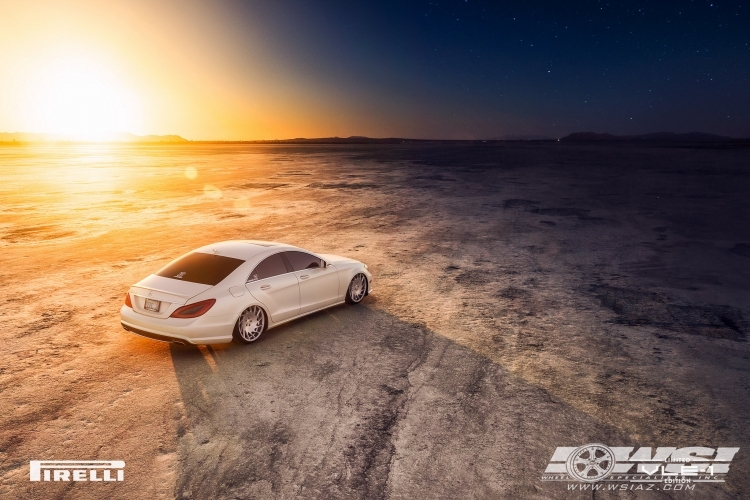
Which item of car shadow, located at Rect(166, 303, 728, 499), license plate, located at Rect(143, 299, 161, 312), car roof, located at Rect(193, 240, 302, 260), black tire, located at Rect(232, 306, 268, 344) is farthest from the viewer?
car roof, located at Rect(193, 240, 302, 260)

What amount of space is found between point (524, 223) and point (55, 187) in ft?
87.5

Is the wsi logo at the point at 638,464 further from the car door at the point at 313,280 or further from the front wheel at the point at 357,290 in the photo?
the front wheel at the point at 357,290

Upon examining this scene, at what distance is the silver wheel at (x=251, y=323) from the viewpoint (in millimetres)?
7557

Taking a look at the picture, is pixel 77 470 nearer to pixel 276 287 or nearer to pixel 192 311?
pixel 192 311

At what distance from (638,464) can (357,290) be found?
558 cm

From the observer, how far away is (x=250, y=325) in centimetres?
770

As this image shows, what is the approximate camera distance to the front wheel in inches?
374

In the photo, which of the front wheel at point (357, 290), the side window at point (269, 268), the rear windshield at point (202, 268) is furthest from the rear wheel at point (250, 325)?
the front wheel at point (357, 290)

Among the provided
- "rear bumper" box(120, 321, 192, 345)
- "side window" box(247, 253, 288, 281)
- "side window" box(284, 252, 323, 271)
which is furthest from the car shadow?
"side window" box(284, 252, 323, 271)

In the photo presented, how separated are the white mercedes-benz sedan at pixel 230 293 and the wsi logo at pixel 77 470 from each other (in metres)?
2.24

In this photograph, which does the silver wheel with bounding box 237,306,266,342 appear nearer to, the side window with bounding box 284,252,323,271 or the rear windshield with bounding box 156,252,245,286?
the rear windshield with bounding box 156,252,245,286

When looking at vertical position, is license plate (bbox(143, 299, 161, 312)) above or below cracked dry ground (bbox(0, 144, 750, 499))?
above

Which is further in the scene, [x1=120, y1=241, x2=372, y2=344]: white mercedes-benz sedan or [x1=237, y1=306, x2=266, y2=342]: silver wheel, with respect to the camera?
[x1=237, y1=306, x2=266, y2=342]: silver wheel

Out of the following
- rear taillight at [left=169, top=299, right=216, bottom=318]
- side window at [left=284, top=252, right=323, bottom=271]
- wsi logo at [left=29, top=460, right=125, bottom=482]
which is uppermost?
side window at [left=284, top=252, right=323, bottom=271]
